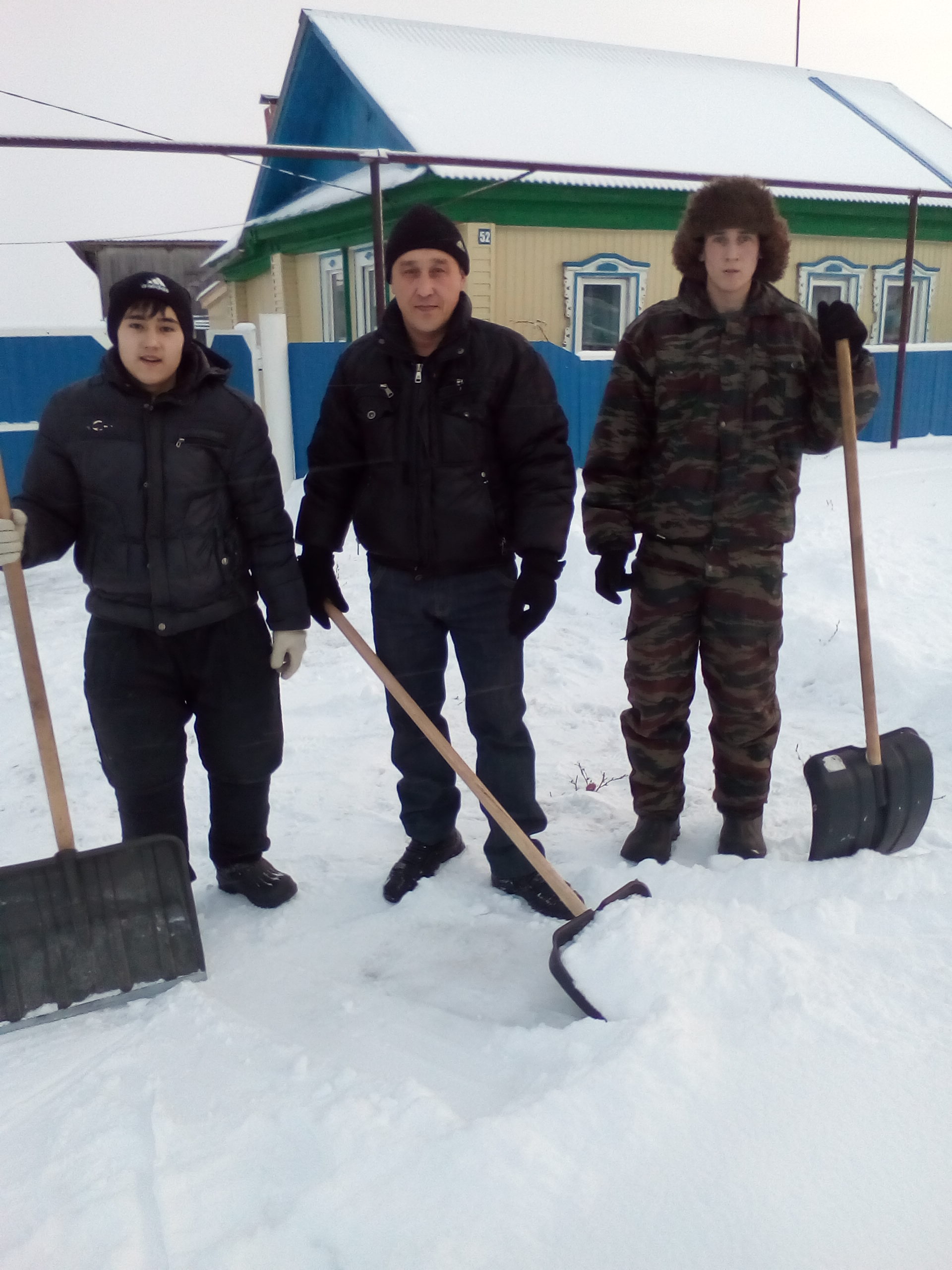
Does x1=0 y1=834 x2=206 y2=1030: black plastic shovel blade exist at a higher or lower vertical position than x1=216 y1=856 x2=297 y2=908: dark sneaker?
higher

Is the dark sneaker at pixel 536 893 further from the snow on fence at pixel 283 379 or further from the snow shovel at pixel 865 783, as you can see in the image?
the snow on fence at pixel 283 379

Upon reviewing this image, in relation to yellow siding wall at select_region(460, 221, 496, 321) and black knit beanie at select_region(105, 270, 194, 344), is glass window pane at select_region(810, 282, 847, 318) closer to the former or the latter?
yellow siding wall at select_region(460, 221, 496, 321)

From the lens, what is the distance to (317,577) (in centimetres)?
265

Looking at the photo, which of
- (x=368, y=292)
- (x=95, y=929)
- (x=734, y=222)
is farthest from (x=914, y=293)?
(x=95, y=929)

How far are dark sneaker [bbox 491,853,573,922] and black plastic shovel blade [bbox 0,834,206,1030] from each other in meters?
0.86

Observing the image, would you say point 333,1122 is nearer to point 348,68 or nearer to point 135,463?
point 135,463

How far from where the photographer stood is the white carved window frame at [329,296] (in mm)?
11547

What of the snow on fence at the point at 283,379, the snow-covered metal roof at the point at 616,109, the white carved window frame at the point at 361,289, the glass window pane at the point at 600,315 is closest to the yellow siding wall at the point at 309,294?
the white carved window frame at the point at 361,289

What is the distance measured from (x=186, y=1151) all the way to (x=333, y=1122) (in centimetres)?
27

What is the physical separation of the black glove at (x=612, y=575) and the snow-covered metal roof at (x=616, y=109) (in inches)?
280

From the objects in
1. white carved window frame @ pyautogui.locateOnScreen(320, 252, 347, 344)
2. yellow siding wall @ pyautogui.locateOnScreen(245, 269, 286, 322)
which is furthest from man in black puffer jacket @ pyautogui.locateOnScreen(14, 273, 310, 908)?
yellow siding wall @ pyautogui.locateOnScreen(245, 269, 286, 322)

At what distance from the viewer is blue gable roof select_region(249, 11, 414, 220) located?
9703 mm

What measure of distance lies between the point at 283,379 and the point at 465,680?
5536mm

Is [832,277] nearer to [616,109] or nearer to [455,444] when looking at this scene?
[616,109]
